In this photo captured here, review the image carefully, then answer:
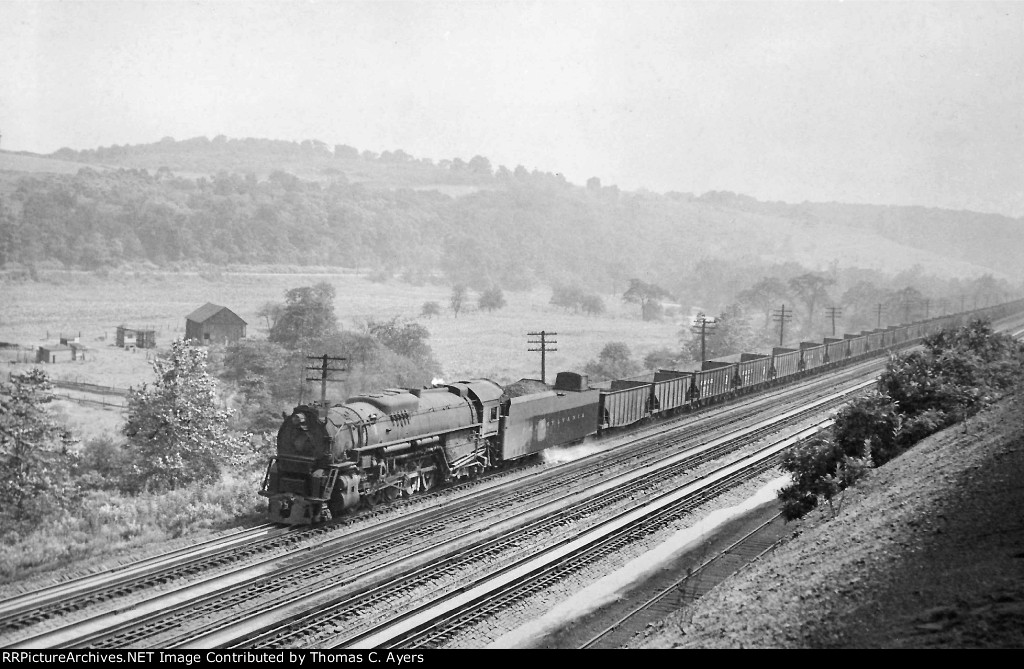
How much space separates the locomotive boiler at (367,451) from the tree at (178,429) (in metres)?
11.0

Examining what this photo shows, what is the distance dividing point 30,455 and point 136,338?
40.9m

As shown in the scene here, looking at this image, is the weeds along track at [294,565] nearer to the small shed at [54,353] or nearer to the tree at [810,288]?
the small shed at [54,353]

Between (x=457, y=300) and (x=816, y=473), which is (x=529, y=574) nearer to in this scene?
(x=816, y=473)

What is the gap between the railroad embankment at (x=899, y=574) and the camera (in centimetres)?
1031

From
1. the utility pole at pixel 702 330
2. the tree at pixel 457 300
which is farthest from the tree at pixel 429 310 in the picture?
the utility pole at pixel 702 330

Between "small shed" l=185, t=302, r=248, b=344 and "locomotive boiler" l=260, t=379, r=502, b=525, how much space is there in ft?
139

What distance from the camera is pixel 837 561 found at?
14.0 metres

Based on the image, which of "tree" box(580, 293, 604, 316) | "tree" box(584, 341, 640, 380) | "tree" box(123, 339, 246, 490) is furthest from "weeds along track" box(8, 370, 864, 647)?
"tree" box(580, 293, 604, 316)

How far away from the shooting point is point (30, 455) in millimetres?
26047

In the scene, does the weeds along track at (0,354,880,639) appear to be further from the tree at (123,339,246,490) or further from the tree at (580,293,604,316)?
the tree at (580,293,604,316)

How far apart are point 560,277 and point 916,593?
13838cm

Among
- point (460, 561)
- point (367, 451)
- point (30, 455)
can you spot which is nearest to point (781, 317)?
point (367, 451)

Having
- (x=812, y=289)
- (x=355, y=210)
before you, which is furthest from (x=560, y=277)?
(x=812, y=289)
